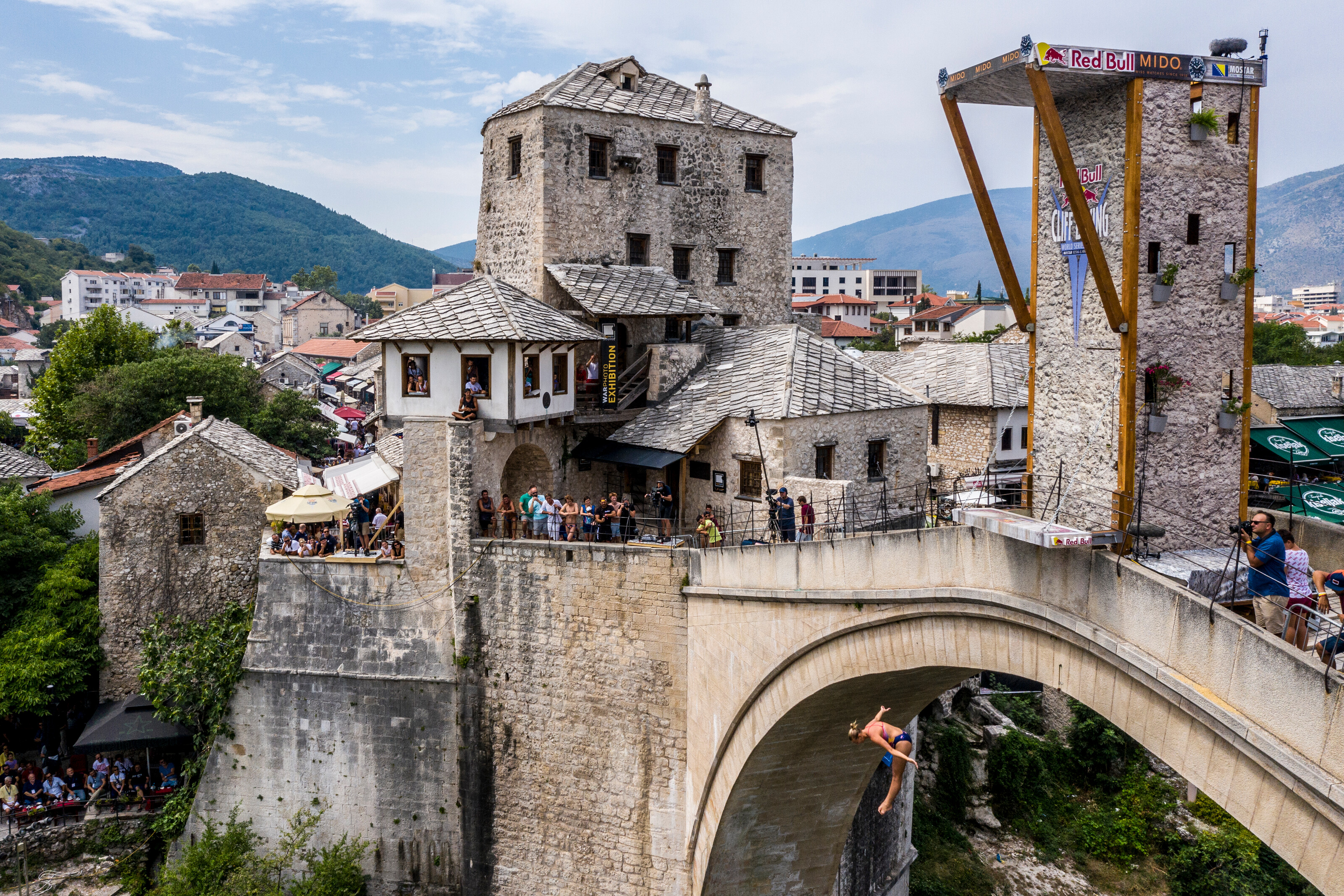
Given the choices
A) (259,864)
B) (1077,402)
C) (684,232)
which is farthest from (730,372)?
(259,864)

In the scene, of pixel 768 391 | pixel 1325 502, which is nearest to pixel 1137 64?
pixel 1325 502

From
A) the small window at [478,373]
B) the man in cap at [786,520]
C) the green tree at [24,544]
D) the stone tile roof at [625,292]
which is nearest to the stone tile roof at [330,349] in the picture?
the green tree at [24,544]

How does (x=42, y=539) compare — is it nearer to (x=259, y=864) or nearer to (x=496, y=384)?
(x=259, y=864)

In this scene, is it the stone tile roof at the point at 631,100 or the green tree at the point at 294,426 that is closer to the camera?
the stone tile roof at the point at 631,100

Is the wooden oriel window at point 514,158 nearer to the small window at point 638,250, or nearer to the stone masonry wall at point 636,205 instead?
the stone masonry wall at point 636,205

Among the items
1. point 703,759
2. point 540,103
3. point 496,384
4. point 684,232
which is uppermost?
point 540,103

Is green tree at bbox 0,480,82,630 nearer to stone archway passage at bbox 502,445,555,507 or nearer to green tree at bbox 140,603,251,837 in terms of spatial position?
green tree at bbox 140,603,251,837

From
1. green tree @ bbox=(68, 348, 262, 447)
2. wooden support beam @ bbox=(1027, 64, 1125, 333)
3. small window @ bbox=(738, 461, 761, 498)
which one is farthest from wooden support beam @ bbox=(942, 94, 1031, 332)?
green tree @ bbox=(68, 348, 262, 447)

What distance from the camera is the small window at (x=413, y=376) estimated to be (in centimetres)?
2136

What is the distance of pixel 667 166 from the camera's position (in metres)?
28.3

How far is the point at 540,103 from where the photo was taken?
85.5 ft

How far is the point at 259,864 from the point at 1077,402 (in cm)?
1803

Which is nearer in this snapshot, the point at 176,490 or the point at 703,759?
the point at 703,759

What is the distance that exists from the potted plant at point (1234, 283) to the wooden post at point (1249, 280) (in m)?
0.06
